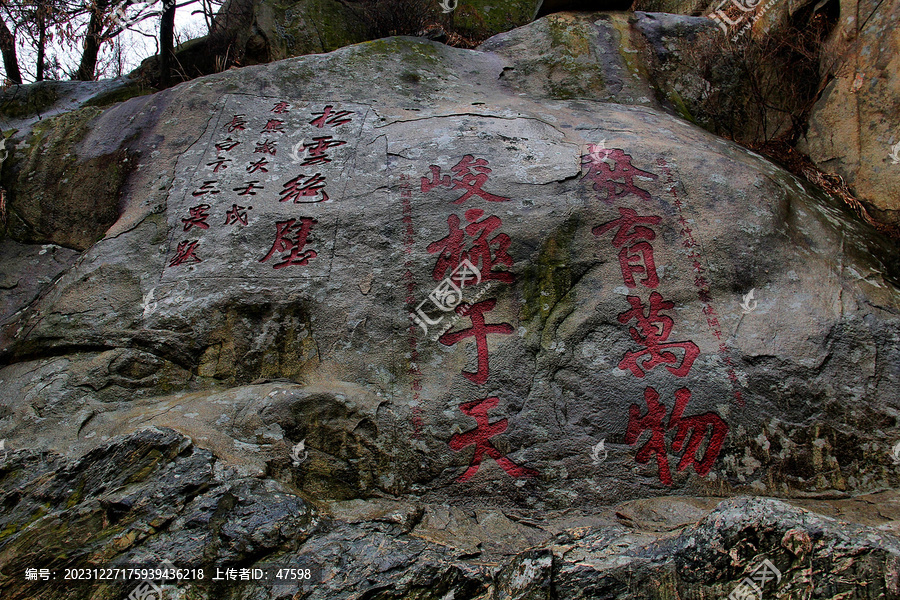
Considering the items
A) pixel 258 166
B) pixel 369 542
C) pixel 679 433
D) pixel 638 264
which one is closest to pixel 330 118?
pixel 258 166

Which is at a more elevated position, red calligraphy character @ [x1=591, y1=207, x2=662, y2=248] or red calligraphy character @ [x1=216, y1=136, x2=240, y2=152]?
red calligraphy character @ [x1=216, y1=136, x2=240, y2=152]

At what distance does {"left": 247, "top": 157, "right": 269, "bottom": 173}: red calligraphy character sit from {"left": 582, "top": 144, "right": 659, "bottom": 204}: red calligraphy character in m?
2.64

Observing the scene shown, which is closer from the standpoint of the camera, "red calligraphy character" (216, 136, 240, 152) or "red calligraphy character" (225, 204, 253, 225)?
"red calligraphy character" (225, 204, 253, 225)

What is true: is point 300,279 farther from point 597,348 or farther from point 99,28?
point 99,28

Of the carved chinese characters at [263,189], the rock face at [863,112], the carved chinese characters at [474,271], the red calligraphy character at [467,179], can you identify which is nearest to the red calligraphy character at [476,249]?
the carved chinese characters at [474,271]

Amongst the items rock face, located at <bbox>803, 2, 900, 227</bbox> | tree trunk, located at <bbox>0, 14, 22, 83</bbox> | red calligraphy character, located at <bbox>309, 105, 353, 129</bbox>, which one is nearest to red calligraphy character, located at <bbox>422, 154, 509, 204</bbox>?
red calligraphy character, located at <bbox>309, 105, 353, 129</bbox>

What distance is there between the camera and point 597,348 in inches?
141

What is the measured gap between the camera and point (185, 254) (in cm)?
425

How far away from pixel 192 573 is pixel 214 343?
1.69m

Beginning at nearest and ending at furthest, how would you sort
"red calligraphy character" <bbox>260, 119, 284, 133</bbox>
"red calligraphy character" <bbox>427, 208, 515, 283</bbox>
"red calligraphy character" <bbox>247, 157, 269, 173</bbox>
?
"red calligraphy character" <bbox>427, 208, 515, 283</bbox> → "red calligraphy character" <bbox>247, 157, 269, 173</bbox> → "red calligraphy character" <bbox>260, 119, 284, 133</bbox>

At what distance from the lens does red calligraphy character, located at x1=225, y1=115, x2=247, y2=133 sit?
5.05 meters

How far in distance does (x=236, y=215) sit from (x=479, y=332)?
2.19m

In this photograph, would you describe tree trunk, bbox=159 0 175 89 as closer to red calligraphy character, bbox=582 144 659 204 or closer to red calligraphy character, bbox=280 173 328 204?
red calligraphy character, bbox=280 173 328 204

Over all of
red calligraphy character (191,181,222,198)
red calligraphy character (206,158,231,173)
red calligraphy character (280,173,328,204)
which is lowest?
red calligraphy character (280,173,328,204)
